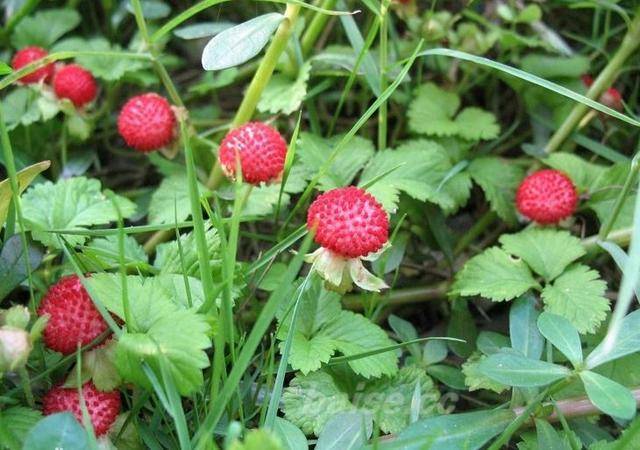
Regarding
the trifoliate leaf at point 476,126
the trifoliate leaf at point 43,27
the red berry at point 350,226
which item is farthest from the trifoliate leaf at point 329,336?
the trifoliate leaf at point 43,27

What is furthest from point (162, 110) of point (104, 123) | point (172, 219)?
point (104, 123)

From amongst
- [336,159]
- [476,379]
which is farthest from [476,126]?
[476,379]

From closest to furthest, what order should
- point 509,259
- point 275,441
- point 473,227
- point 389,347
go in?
point 275,441, point 389,347, point 509,259, point 473,227

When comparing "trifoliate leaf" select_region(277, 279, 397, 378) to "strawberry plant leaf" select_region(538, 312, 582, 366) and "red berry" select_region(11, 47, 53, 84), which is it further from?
"red berry" select_region(11, 47, 53, 84)

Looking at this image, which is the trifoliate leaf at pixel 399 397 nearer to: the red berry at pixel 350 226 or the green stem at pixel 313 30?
the red berry at pixel 350 226

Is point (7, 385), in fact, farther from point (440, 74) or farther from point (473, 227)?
point (440, 74)

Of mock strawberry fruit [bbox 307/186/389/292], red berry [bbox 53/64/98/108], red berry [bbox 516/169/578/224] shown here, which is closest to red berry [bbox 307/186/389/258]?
mock strawberry fruit [bbox 307/186/389/292]

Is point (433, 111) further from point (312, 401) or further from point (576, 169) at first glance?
point (312, 401)
